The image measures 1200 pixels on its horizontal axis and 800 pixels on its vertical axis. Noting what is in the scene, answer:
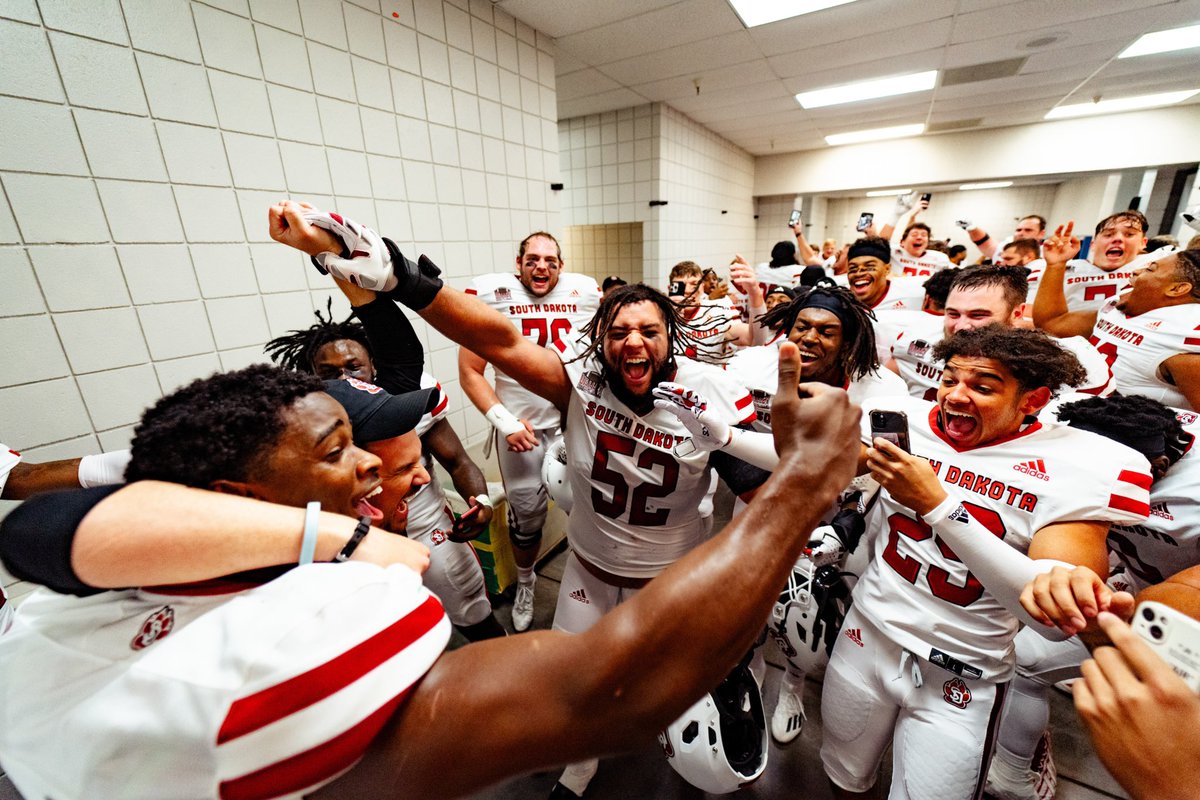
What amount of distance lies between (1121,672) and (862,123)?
9017 mm

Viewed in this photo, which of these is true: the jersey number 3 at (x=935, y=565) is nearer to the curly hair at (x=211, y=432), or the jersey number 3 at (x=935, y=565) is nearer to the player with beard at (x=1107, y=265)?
A: the curly hair at (x=211, y=432)

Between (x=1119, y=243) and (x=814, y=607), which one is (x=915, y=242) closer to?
(x=1119, y=243)

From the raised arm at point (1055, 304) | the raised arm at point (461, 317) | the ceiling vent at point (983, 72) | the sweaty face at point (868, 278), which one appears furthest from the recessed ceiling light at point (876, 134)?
the raised arm at point (461, 317)

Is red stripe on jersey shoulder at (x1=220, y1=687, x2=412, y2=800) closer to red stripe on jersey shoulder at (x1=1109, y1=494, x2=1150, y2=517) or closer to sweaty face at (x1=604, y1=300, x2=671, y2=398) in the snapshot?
sweaty face at (x1=604, y1=300, x2=671, y2=398)

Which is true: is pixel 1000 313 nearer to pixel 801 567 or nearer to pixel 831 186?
pixel 801 567

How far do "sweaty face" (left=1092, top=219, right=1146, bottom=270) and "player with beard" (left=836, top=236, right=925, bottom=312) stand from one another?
1.67m

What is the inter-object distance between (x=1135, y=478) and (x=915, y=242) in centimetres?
506

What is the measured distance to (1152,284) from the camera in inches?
99.8

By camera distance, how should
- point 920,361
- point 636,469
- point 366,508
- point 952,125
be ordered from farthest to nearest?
1. point 952,125
2. point 920,361
3. point 636,469
4. point 366,508

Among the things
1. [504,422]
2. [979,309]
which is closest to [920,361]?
[979,309]

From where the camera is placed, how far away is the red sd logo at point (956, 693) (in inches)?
55.6

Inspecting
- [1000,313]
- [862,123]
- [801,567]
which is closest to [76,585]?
[801,567]

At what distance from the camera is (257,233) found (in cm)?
248

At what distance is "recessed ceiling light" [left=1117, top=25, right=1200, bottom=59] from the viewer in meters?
4.46
